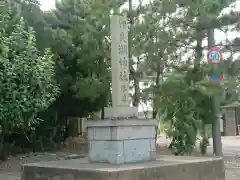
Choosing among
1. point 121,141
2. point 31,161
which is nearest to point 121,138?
point 121,141

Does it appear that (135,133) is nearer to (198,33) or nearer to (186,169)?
(186,169)

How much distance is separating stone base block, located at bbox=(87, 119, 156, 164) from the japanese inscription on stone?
57 centimetres

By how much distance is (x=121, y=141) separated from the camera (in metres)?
7.96

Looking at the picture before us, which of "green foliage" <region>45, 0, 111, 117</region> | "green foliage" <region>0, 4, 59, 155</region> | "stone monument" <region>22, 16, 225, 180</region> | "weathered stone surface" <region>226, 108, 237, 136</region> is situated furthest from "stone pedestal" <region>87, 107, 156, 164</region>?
"weathered stone surface" <region>226, 108, 237, 136</region>

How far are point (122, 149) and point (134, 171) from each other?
1008 mm

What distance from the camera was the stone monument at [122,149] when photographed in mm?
7590

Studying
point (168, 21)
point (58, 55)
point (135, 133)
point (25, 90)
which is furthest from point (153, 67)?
point (135, 133)

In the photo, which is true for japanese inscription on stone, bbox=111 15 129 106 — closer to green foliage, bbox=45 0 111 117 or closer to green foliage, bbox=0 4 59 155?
green foliage, bbox=0 4 59 155

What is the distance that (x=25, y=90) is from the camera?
10508mm

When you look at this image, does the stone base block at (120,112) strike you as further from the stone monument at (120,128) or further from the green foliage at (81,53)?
the green foliage at (81,53)

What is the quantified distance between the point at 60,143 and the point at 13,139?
2.39 m

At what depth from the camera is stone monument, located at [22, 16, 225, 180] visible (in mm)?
7590

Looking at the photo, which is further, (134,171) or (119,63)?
Answer: (119,63)

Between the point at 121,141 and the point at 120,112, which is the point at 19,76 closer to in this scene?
the point at 120,112
